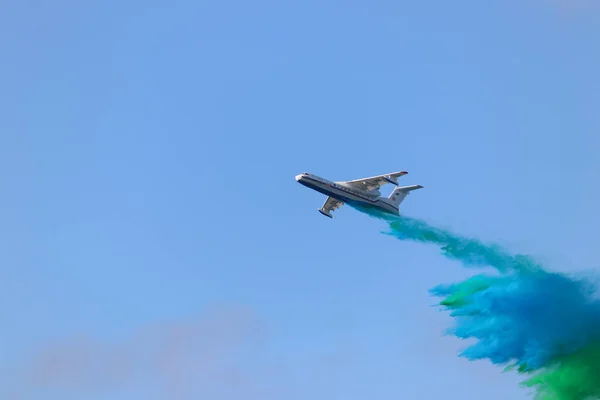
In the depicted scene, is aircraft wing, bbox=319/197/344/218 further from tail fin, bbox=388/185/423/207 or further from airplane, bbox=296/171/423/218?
tail fin, bbox=388/185/423/207

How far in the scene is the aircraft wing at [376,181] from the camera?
81562mm

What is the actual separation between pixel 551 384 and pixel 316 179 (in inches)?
950

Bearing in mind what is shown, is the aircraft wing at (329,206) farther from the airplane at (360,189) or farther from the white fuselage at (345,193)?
the white fuselage at (345,193)

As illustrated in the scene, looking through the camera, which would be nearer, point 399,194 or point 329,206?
point 399,194

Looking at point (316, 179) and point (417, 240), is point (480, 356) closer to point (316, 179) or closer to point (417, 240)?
point (417, 240)

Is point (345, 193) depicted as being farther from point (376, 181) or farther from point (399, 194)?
point (399, 194)

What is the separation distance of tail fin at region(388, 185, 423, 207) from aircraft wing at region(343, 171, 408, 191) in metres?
1.72

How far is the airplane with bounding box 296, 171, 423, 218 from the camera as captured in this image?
81.2 metres

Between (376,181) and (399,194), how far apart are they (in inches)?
114

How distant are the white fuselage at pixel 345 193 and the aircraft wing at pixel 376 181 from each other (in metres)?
0.42

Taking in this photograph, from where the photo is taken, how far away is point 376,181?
Answer: 269ft

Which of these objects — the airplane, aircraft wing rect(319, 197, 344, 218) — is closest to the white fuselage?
the airplane

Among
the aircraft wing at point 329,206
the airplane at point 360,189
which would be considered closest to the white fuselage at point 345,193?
the airplane at point 360,189

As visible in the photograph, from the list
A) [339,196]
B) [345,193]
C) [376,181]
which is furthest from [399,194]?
[339,196]
